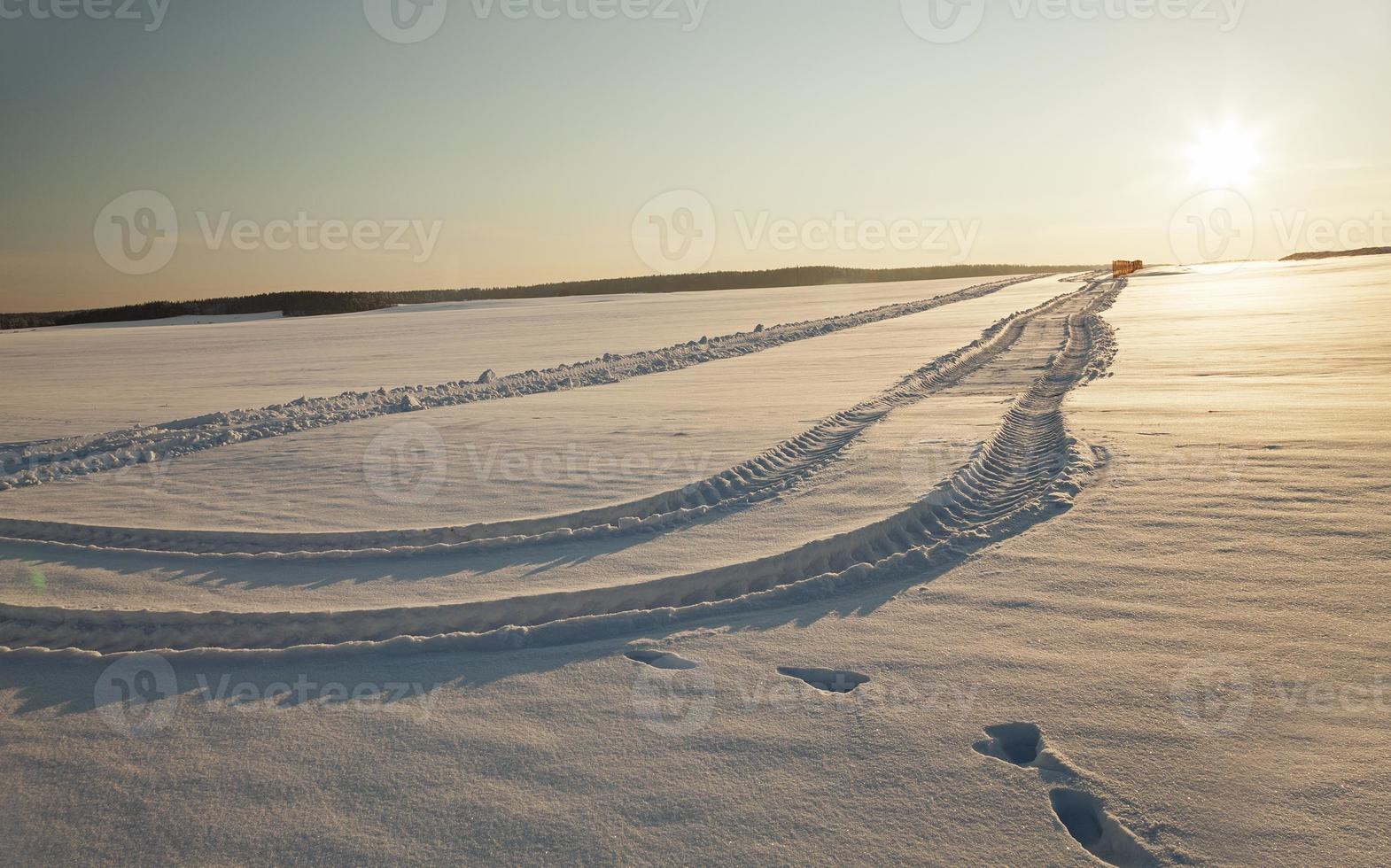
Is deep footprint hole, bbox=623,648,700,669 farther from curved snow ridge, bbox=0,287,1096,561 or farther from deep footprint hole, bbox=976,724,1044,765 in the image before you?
curved snow ridge, bbox=0,287,1096,561

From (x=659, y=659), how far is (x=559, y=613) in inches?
30.8

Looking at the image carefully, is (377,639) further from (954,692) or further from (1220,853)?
(1220,853)

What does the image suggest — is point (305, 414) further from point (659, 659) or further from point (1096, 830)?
point (1096, 830)

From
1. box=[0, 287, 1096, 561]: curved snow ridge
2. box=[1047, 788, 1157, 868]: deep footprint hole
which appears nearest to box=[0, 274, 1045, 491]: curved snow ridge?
box=[0, 287, 1096, 561]: curved snow ridge

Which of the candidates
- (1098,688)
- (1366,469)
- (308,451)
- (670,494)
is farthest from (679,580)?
(308,451)

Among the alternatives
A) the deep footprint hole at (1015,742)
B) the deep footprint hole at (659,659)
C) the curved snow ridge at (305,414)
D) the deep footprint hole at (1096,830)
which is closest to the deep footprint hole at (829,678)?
the deep footprint hole at (659,659)

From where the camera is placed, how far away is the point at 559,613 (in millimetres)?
4156

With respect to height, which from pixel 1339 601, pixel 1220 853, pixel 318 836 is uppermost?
pixel 1339 601

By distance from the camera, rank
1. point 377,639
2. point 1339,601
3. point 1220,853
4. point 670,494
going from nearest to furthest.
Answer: point 1220,853 → point 1339,601 → point 377,639 → point 670,494

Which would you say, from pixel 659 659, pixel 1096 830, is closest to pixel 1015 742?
pixel 1096 830

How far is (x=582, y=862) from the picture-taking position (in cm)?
233

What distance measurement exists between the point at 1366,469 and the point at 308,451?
28.3ft

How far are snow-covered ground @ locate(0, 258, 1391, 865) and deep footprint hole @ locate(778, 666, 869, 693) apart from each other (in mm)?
26

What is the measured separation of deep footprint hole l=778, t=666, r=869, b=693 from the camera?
10.7ft
